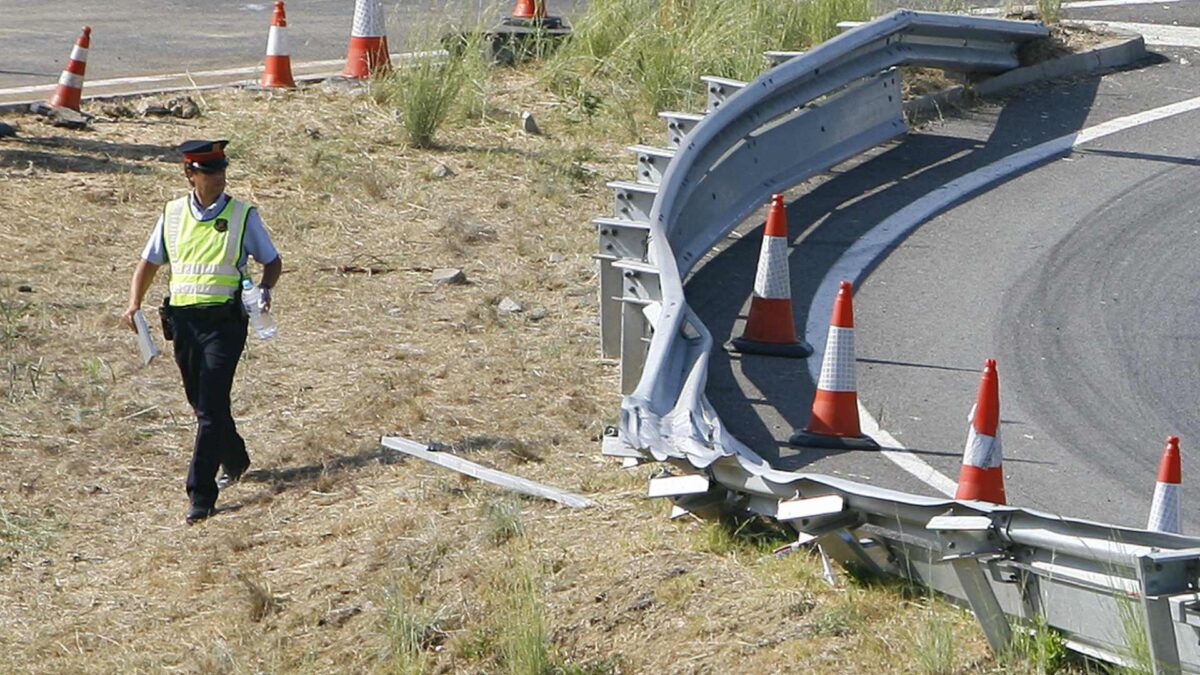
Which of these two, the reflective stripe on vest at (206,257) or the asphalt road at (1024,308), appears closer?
the asphalt road at (1024,308)

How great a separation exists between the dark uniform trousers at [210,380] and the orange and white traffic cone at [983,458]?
3.09m

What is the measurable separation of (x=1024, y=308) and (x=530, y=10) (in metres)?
6.93

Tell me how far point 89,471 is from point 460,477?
1718 mm

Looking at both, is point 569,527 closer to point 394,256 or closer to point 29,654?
point 29,654

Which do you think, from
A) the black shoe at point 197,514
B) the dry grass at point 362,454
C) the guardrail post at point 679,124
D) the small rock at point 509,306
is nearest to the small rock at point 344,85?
the dry grass at point 362,454

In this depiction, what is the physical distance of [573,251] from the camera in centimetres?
1083

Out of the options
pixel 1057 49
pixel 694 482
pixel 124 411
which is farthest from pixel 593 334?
pixel 1057 49

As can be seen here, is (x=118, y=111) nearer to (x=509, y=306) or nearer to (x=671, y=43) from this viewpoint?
(x=671, y=43)

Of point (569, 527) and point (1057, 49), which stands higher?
point (1057, 49)

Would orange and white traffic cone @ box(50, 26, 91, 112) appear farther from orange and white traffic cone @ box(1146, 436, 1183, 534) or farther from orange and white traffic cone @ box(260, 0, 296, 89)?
orange and white traffic cone @ box(1146, 436, 1183, 534)

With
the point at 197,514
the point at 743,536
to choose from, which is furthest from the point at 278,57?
the point at 743,536

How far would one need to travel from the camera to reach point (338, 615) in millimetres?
6582

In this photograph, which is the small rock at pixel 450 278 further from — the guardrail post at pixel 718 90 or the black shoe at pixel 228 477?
the black shoe at pixel 228 477

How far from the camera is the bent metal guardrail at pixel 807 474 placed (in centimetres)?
529
